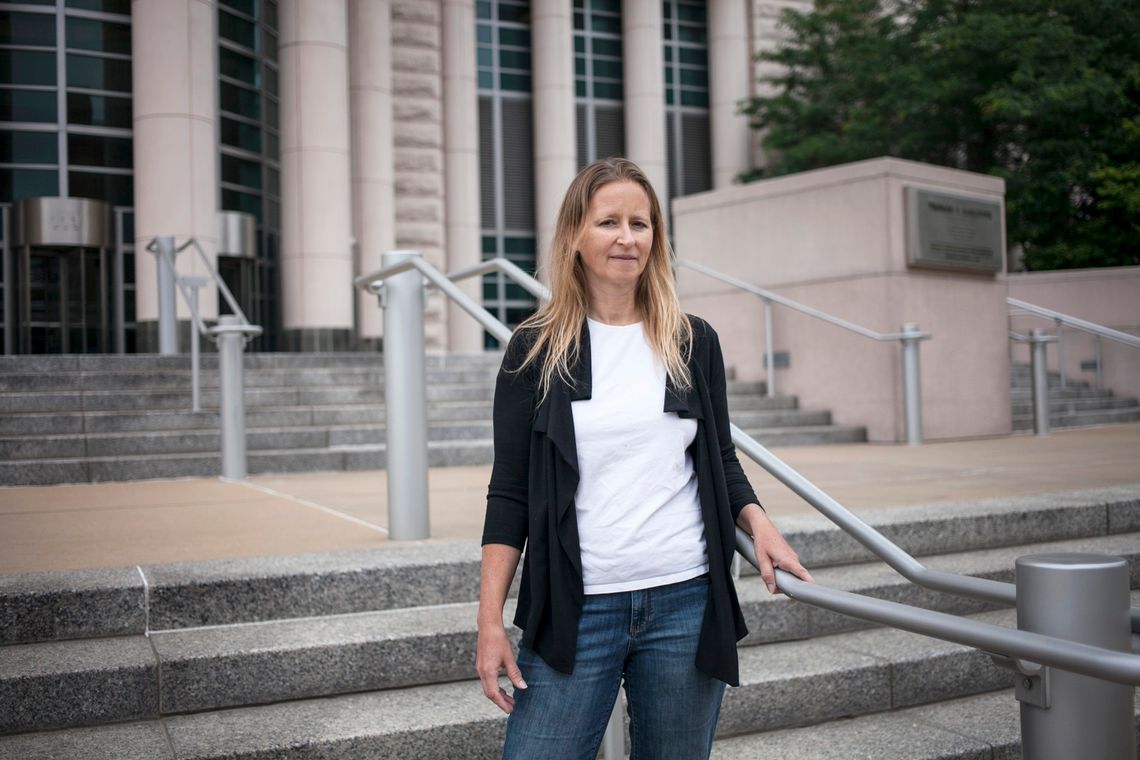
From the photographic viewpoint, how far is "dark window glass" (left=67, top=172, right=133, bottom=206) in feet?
52.9

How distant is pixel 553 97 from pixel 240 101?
6.09 m

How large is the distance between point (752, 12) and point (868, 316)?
14.6 metres

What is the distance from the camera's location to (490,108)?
2166 cm

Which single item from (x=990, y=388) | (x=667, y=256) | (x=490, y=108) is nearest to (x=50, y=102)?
(x=490, y=108)

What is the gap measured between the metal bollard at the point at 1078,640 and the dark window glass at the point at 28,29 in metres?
17.2

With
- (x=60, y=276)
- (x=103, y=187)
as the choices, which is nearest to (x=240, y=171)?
(x=103, y=187)

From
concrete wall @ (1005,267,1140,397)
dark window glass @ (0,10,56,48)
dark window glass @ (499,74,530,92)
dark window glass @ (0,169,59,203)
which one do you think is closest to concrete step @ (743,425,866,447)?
concrete wall @ (1005,267,1140,397)

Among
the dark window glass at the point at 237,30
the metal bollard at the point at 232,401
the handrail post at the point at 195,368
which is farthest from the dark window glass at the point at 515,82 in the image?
the metal bollard at the point at 232,401

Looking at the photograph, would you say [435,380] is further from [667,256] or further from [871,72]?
[871,72]

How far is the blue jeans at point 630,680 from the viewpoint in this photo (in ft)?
6.38

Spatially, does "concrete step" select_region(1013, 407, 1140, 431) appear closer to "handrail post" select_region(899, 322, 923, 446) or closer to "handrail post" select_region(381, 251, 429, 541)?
"handrail post" select_region(899, 322, 923, 446)

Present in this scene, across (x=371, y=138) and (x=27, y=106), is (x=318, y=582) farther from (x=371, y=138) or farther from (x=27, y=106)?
(x=371, y=138)

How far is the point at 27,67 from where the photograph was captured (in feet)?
51.8

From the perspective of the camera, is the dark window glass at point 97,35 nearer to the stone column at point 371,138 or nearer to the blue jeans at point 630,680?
the stone column at point 371,138
